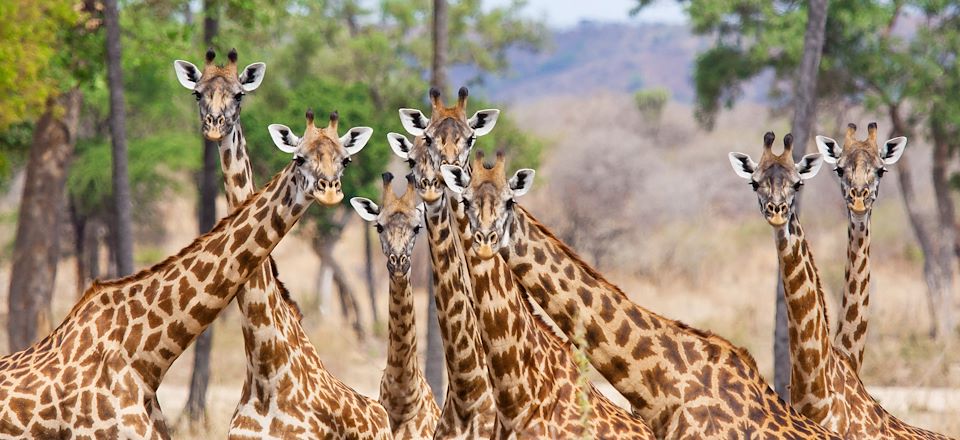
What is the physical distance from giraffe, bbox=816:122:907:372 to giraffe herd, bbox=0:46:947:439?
16mm

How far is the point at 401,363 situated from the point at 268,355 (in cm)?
135

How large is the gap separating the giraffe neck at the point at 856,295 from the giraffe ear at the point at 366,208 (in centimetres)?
342

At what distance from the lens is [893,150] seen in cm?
991

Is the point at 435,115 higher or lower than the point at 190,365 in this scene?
lower

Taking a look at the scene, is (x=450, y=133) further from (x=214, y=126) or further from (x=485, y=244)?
(x=214, y=126)

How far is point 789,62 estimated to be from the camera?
27.1 meters

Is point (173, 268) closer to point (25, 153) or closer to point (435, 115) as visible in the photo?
point (435, 115)

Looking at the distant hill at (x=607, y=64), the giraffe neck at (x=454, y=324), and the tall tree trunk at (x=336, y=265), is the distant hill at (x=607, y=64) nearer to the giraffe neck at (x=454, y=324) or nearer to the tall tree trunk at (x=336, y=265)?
the tall tree trunk at (x=336, y=265)

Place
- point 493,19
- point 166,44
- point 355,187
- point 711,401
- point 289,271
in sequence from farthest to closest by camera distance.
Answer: point 289,271 → point 493,19 → point 355,187 → point 166,44 → point 711,401

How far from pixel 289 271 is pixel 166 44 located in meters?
28.5

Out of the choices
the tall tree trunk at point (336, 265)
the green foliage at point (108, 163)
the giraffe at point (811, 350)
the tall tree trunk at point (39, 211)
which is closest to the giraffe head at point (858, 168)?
the giraffe at point (811, 350)

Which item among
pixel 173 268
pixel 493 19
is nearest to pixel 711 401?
pixel 173 268

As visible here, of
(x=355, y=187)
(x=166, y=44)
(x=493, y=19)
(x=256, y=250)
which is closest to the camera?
(x=256, y=250)

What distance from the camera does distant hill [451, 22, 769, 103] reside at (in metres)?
160
